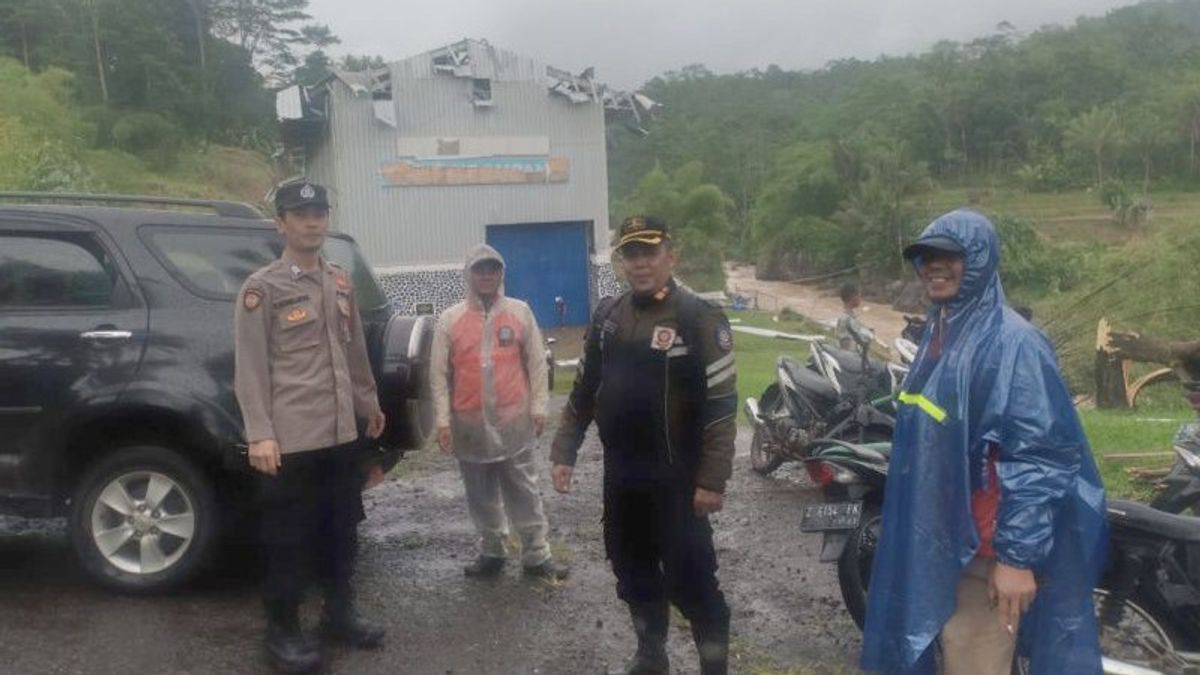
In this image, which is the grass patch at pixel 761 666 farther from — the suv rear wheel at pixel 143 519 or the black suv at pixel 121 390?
the suv rear wheel at pixel 143 519

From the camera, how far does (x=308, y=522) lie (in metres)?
4.35

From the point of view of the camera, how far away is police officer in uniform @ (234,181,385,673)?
13.8 feet

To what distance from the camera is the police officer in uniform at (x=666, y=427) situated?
401 centimetres

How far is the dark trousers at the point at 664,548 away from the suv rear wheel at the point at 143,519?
6.57 feet

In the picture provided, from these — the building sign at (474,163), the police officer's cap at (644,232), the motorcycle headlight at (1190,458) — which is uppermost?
the building sign at (474,163)

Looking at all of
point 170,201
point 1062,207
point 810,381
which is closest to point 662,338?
point 170,201

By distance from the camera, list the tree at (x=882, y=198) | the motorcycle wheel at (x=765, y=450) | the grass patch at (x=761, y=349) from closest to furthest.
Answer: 1. the motorcycle wheel at (x=765, y=450)
2. the grass patch at (x=761, y=349)
3. the tree at (x=882, y=198)

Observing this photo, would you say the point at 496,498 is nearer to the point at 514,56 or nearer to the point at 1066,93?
the point at 514,56

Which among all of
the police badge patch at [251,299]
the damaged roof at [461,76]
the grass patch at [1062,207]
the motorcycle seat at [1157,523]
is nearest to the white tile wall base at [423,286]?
the damaged roof at [461,76]

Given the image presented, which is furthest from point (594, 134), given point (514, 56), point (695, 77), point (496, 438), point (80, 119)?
point (695, 77)

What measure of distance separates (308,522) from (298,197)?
48.1 inches

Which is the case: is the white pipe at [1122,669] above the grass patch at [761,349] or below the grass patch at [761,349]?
above

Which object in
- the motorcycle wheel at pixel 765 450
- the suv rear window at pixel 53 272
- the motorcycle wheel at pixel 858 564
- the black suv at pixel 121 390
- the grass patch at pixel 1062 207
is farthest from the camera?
the grass patch at pixel 1062 207

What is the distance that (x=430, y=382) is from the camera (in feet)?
18.0
